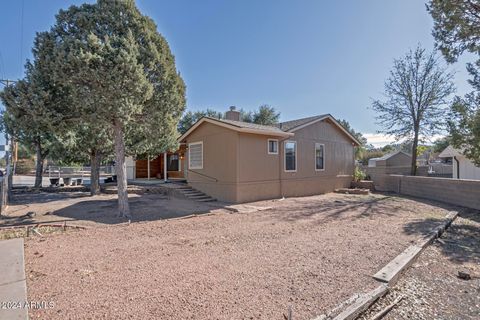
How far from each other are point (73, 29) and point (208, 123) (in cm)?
638

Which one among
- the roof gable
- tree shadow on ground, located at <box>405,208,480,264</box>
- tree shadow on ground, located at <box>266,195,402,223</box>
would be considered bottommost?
tree shadow on ground, located at <box>405,208,480,264</box>

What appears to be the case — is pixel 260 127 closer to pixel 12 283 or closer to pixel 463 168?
pixel 12 283

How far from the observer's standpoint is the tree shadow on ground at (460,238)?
5281mm

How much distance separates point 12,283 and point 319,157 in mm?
14170

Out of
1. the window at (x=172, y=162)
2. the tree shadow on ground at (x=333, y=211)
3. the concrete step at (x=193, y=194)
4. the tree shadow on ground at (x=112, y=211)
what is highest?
the window at (x=172, y=162)

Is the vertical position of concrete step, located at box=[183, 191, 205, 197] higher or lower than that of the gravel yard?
higher

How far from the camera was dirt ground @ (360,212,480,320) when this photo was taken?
3.16 m

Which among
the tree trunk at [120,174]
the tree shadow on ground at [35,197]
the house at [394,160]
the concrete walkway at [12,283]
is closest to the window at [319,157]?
the tree trunk at [120,174]

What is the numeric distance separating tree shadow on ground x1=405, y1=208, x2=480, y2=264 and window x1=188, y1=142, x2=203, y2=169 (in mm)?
8867

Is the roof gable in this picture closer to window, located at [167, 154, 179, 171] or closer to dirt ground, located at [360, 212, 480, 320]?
window, located at [167, 154, 179, 171]

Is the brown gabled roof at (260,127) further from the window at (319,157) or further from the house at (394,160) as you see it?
the house at (394,160)

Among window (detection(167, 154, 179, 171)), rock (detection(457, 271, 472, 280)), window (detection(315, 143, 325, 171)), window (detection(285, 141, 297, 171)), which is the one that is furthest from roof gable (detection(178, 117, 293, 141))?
rock (detection(457, 271, 472, 280))

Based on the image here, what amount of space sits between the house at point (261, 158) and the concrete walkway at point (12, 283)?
24.4ft

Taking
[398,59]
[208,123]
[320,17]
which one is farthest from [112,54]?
[398,59]
